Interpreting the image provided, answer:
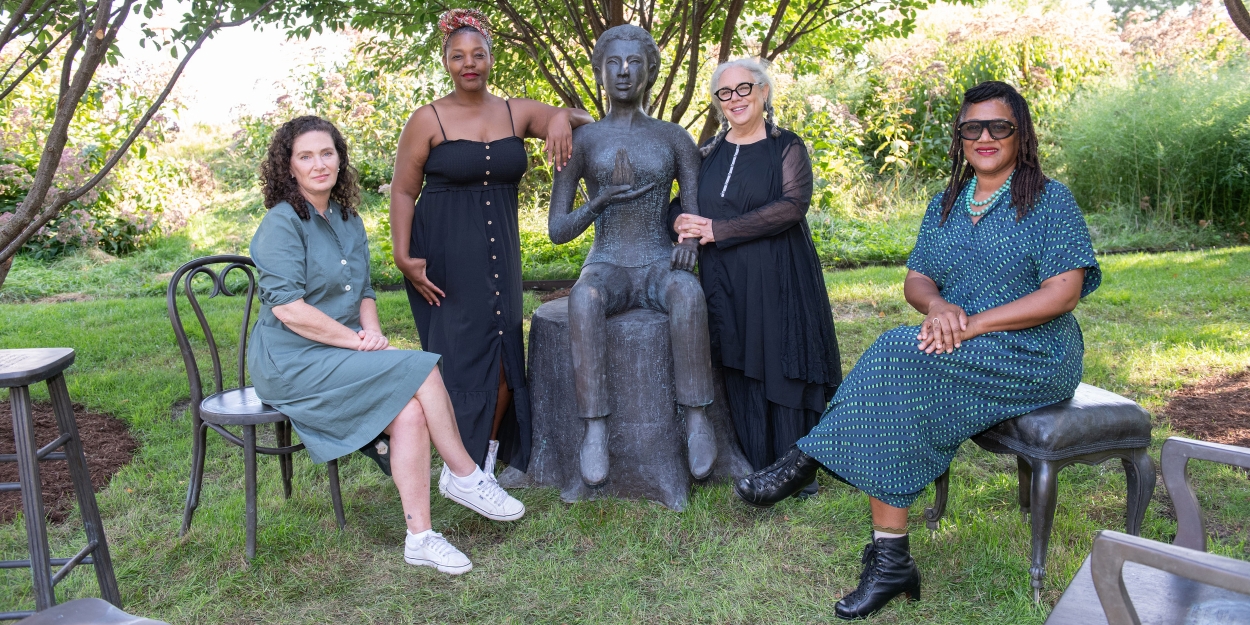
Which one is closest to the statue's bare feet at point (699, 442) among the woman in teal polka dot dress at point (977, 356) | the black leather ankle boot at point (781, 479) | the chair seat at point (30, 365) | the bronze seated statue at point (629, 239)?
the bronze seated statue at point (629, 239)

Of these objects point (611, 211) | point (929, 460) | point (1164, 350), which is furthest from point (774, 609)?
point (1164, 350)

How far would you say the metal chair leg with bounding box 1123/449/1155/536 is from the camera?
2699 millimetres

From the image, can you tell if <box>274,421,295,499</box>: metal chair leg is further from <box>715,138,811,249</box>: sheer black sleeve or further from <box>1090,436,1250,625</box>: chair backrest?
<box>1090,436,1250,625</box>: chair backrest

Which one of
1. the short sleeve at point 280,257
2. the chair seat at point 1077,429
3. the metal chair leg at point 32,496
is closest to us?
the metal chair leg at point 32,496

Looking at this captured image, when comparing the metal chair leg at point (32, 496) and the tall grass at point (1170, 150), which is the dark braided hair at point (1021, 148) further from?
the tall grass at point (1170, 150)

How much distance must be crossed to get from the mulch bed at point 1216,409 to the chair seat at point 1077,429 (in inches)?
58.8

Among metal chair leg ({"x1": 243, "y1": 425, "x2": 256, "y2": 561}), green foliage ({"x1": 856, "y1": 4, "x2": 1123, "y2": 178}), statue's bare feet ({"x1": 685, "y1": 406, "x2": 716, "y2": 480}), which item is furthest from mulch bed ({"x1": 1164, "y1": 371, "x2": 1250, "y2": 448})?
green foliage ({"x1": 856, "y1": 4, "x2": 1123, "y2": 178})

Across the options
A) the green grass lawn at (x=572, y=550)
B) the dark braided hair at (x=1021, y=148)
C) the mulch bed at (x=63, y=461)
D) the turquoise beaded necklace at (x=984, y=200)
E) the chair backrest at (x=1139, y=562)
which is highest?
the dark braided hair at (x=1021, y=148)

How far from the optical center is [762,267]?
3506 mm

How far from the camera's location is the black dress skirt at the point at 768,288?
3.46 metres

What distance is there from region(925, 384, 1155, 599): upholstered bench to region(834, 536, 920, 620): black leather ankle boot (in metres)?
0.37

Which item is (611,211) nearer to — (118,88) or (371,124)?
(118,88)

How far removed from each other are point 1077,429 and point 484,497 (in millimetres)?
1954

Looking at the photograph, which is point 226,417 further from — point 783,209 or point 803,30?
point 803,30
